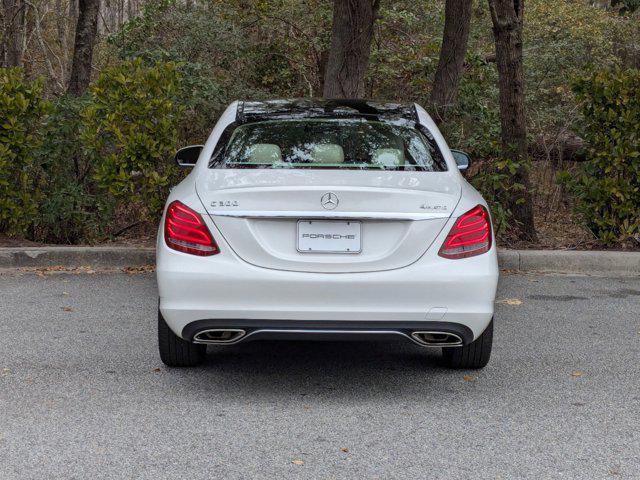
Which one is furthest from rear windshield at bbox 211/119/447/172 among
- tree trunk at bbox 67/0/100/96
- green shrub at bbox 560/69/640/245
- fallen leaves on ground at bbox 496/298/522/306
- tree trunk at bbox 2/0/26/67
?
tree trunk at bbox 2/0/26/67

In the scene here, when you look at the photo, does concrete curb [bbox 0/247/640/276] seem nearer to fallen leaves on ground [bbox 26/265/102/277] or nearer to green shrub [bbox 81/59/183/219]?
fallen leaves on ground [bbox 26/265/102/277]

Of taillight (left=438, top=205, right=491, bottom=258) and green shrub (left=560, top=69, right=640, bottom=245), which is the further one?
green shrub (left=560, top=69, right=640, bottom=245)

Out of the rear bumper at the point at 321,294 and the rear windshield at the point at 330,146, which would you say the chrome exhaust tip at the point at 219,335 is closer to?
the rear bumper at the point at 321,294

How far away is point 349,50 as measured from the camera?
11.8 m

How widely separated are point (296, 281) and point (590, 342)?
2.78 metres

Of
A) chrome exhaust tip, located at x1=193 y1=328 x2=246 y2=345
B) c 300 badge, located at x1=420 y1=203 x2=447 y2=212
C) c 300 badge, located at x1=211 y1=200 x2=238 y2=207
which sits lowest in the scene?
chrome exhaust tip, located at x1=193 y1=328 x2=246 y2=345

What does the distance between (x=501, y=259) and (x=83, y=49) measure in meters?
6.63

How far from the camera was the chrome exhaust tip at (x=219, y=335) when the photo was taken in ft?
15.7

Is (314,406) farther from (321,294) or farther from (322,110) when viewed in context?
(322,110)

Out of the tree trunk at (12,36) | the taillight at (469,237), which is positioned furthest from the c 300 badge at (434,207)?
the tree trunk at (12,36)

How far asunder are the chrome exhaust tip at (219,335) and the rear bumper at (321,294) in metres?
Answer: 0.06

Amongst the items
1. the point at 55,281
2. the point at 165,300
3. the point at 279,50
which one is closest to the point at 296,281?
the point at 165,300

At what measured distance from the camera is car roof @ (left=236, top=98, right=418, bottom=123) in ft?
19.1

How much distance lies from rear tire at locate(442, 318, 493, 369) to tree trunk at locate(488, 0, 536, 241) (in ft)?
15.5
